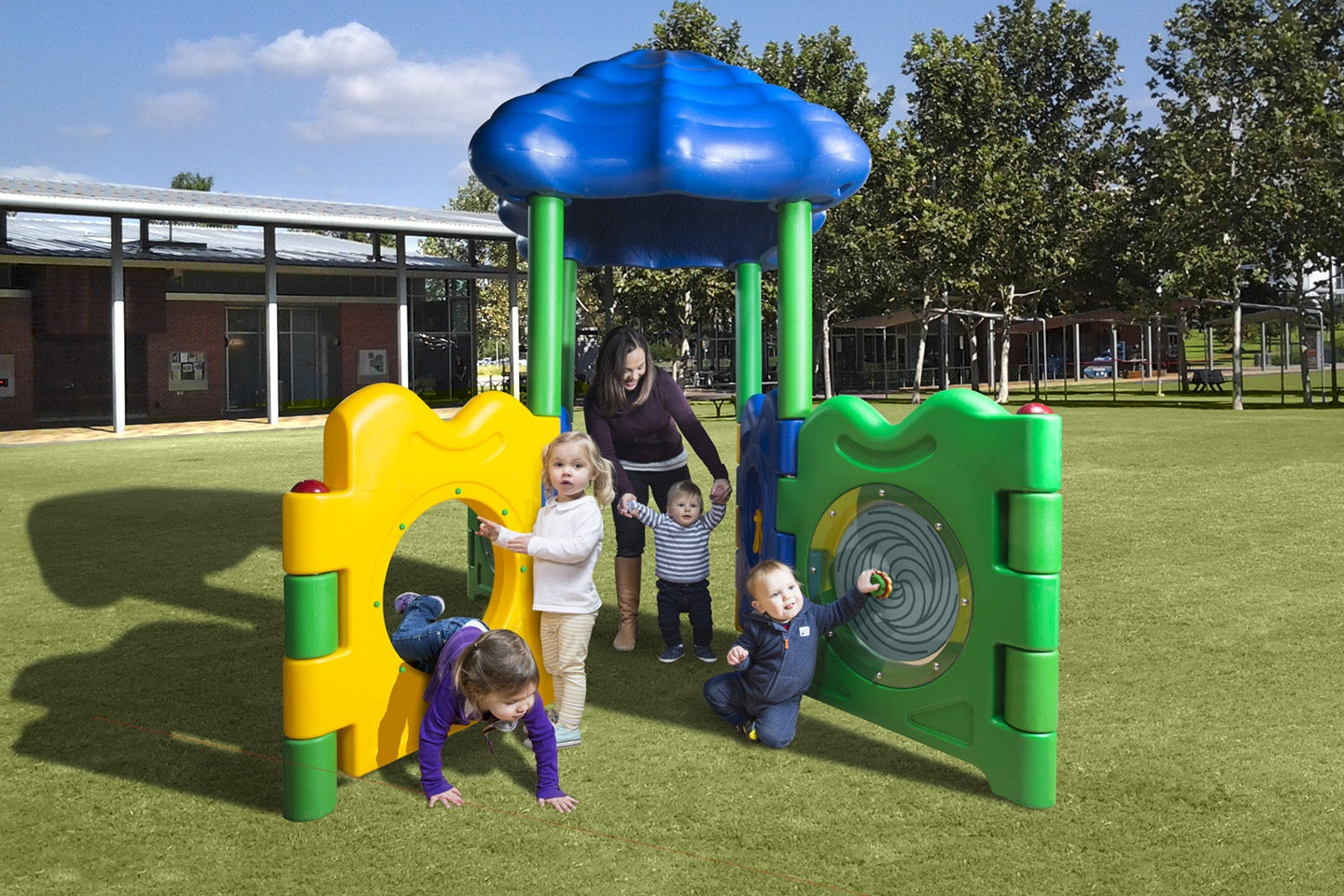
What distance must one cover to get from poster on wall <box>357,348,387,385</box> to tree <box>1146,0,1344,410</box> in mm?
21973

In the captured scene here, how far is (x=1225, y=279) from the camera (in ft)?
89.4

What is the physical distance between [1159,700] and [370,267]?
97.5 ft

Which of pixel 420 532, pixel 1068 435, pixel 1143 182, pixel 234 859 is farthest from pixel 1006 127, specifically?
pixel 234 859

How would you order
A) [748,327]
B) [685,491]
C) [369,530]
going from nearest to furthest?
[369,530], [685,491], [748,327]

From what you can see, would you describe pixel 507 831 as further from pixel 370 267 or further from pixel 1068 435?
pixel 370 267

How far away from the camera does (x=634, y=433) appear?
6.10m

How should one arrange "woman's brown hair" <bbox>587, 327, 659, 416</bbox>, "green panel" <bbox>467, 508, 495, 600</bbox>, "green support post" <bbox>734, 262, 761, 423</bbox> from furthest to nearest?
"green support post" <bbox>734, 262, 761, 423</bbox>, "green panel" <bbox>467, 508, 495, 600</bbox>, "woman's brown hair" <bbox>587, 327, 659, 416</bbox>

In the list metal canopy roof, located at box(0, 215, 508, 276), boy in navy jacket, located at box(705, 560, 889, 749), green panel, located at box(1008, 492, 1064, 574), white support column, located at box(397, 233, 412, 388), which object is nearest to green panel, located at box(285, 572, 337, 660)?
boy in navy jacket, located at box(705, 560, 889, 749)

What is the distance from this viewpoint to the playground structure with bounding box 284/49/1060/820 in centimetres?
382

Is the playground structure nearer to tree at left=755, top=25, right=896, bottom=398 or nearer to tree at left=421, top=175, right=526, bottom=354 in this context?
tree at left=755, top=25, right=896, bottom=398

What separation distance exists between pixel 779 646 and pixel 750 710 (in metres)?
→ 0.32

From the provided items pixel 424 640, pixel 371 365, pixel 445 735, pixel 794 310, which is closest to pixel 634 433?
pixel 794 310

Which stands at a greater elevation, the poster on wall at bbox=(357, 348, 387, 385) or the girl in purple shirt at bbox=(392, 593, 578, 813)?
the poster on wall at bbox=(357, 348, 387, 385)

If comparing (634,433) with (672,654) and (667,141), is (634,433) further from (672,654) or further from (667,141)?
(667,141)
